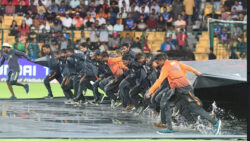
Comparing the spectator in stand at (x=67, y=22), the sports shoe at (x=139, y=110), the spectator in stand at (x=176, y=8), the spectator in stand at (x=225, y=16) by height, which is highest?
the spectator in stand at (x=176, y=8)

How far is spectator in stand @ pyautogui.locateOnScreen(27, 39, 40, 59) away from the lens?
103 feet

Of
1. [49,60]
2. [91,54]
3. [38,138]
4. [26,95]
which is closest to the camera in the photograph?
[38,138]

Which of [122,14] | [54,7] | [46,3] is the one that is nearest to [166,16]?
[122,14]

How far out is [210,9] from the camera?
3484 cm

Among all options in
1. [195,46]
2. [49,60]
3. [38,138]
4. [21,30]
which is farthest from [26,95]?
[38,138]

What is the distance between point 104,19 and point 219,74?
17290mm

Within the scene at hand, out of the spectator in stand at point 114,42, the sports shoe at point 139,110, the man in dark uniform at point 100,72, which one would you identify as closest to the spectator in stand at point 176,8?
the spectator in stand at point 114,42

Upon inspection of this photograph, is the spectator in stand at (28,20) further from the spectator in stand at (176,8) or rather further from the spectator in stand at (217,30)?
the spectator in stand at (217,30)

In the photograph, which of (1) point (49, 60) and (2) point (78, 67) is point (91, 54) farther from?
(1) point (49, 60)

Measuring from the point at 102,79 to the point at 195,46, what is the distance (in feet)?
39.6

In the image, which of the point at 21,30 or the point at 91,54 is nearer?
the point at 91,54

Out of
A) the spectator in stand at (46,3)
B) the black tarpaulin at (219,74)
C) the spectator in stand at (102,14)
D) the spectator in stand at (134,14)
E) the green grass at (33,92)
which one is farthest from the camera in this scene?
the spectator in stand at (46,3)

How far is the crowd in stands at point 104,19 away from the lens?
105ft

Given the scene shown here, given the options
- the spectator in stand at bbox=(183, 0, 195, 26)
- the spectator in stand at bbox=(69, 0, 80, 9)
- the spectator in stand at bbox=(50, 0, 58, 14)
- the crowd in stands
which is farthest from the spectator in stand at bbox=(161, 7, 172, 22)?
the spectator in stand at bbox=(50, 0, 58, 14)
